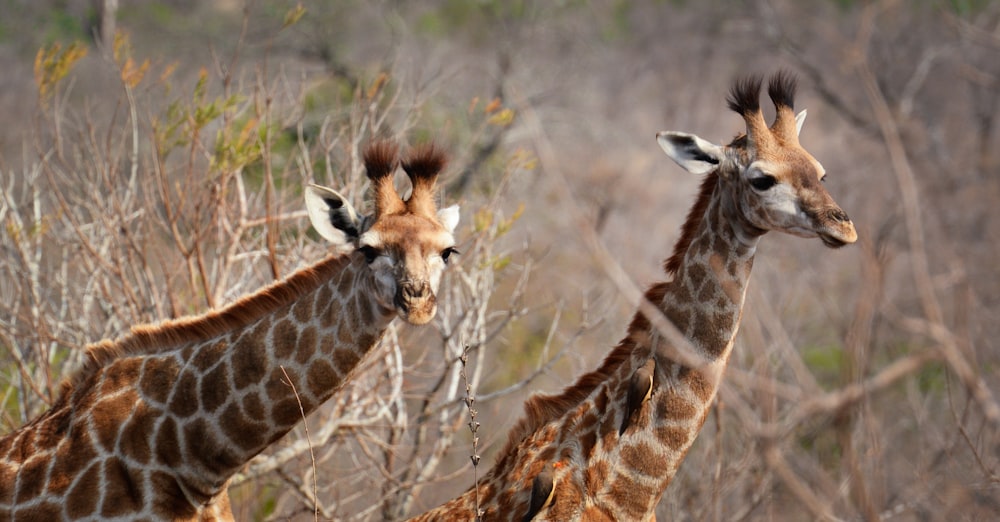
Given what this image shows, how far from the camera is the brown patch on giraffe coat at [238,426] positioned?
5262mm

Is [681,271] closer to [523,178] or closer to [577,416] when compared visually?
[577,416]

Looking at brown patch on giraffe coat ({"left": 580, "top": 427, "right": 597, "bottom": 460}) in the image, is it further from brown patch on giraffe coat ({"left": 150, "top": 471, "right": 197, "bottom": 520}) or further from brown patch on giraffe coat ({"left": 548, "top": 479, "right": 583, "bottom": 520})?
brown patch on giraffe coat ({"left": 150, "top": 471, "right": 197, "bottom": 520})

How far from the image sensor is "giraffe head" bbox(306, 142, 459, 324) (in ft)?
16.5

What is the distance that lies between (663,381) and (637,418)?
0.21 meters

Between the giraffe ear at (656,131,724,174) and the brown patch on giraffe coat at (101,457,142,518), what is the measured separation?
3.05 meters

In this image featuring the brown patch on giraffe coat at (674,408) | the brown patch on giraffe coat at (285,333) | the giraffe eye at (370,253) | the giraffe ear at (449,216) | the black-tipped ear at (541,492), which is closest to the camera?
the black-tipped ear at (541,492)

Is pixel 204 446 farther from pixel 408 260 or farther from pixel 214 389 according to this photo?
pixel 408 260

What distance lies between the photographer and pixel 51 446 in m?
5.29

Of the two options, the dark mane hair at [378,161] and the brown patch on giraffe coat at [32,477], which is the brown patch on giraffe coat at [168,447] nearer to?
the brown patch on giraffe coat at [32,477]

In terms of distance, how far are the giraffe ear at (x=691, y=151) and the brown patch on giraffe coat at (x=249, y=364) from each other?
2245 mm

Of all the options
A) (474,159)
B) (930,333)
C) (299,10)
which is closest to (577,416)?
(930,333)

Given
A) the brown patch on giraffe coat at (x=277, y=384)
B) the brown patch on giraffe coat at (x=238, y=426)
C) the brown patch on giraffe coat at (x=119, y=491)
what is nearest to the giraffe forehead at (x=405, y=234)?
the brown patch on giraffe coat at (x=277, y=384)

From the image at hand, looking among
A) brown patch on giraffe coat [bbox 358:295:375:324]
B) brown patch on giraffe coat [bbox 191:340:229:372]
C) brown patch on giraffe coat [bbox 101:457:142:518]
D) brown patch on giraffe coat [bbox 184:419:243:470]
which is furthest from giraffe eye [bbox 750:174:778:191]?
brown patch on giraffe coat [bbox 101:457:142:518]

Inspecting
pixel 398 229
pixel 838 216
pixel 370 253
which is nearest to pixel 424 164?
pixel 398 229
